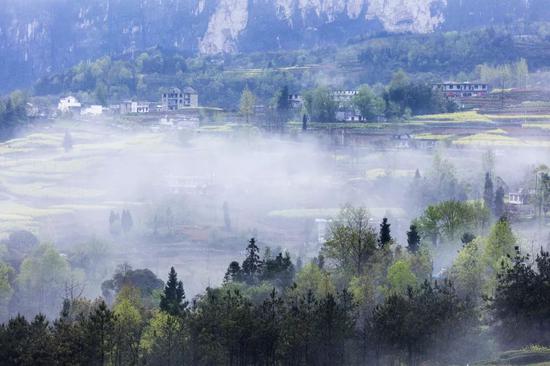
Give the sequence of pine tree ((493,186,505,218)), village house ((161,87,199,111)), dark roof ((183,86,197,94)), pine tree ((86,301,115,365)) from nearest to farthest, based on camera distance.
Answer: pine tree ((86,301,115,365)), pine tree ((493,186,505,218)), village house ((161,87,199,111)), dark roof ((183,86,197,94))

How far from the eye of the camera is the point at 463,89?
131 m

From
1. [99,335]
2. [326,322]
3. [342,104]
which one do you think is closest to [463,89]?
[342,104]

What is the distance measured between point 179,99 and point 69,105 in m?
12.8

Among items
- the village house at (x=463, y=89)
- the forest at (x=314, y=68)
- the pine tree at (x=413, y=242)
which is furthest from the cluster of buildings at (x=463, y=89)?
the pine tree at (x=413, y=242)

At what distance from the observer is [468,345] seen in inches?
1734

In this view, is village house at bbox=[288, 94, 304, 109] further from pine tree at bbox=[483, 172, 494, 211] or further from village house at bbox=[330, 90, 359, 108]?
pine tree at bbox=[483, 172, 494, 211]

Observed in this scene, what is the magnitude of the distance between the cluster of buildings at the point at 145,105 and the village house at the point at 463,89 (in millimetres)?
28520

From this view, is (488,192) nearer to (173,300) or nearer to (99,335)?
(173,300)

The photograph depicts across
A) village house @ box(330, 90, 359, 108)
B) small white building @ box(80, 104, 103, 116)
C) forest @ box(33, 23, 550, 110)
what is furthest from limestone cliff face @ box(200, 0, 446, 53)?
small white building @ box(80, 104, 103, 116)

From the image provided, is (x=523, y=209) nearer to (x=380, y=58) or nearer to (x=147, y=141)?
(x=147, y=141)

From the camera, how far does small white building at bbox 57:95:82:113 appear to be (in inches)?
5659

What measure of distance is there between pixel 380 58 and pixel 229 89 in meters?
18.5

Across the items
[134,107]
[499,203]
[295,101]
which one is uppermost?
[295,101]

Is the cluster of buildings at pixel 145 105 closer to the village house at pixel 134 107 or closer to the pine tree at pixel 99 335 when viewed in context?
the village house at pixel 134 107
